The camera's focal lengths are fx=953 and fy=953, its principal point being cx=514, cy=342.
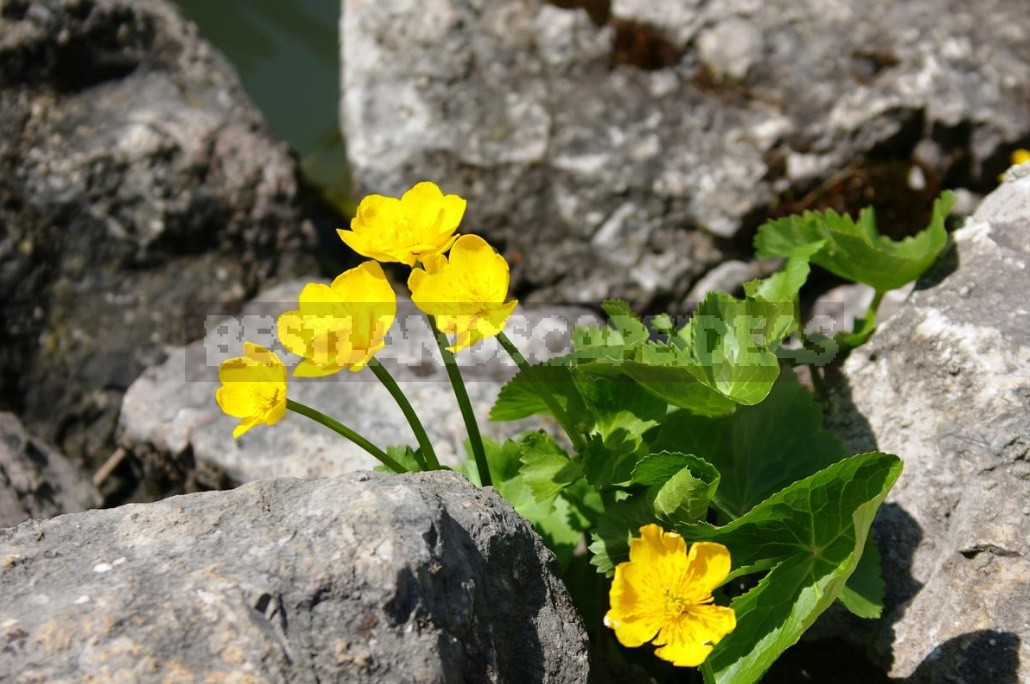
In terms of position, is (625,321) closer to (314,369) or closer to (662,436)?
(662,436)

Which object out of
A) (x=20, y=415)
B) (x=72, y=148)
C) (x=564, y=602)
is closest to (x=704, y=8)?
(x=72, y=148)

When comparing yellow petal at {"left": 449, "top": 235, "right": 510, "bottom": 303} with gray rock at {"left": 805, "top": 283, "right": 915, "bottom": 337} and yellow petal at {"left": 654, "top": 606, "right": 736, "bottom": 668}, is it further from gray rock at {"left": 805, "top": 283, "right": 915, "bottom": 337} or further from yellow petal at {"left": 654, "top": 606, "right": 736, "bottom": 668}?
gray rock at {"left": 805, "top": 283, "right": 915, "bottom": 337}

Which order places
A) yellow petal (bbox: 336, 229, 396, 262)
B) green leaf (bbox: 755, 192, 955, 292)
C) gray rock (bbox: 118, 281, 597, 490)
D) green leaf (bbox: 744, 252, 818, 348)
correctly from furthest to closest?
gray rock (bbox: 118, 281, 597, 490) → green leaf (bbox: 755, 192, 955, 292) → green leaf (bbox: 744, 252, 818, 348) → yellow petal (bbox: 336, 229, 396, 262)

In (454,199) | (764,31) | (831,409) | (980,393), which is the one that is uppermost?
(454,199)

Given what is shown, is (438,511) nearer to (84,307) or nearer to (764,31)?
(84,307)

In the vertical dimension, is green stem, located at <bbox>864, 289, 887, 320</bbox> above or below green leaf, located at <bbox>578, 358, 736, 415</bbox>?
below

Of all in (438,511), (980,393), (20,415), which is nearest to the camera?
(438,511)

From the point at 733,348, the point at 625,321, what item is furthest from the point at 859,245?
the point at 625,321

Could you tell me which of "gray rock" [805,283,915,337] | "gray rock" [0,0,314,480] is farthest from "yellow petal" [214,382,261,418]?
"gray rock" [805,283,915,337]
